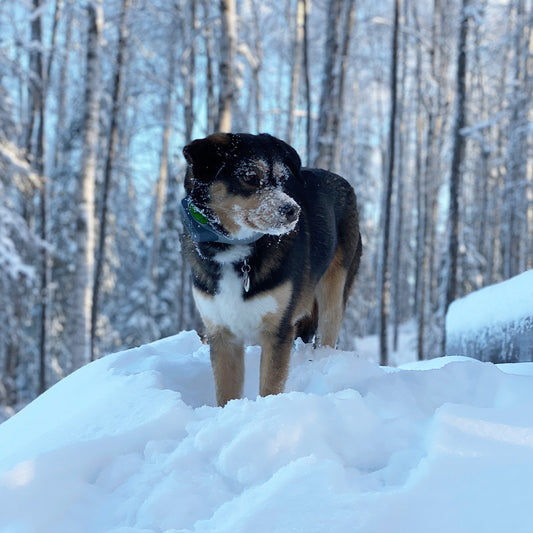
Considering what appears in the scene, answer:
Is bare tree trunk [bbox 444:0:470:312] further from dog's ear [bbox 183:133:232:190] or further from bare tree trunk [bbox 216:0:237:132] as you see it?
dog's ear [bbox 183:133:232:190]

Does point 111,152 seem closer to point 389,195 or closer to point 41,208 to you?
point 41,208

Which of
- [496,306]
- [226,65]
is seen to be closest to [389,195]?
[226,65]

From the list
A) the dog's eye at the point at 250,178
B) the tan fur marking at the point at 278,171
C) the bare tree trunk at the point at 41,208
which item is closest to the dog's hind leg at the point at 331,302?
the tan fur marking at the point at 278,171

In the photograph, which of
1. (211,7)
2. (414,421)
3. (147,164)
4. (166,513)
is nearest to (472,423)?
(414,421)

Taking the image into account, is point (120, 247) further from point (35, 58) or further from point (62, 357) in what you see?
point (35, 58)

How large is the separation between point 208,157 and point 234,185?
0.69 ft

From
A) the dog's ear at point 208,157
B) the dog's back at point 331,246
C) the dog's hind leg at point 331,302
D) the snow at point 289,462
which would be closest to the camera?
the snow at point 289,462

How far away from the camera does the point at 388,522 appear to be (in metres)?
1.66

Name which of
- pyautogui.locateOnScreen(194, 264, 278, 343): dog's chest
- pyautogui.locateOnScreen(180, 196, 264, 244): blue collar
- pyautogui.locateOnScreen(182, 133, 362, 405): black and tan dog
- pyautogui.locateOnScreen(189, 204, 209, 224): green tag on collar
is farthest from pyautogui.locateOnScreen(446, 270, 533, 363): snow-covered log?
pyautogui.locateOnScreen(189, 204, 209, 224): green tag on collar

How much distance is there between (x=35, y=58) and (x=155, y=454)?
13.7 meters

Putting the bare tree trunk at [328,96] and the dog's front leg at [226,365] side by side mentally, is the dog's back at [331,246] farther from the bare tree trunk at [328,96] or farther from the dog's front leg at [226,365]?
the bare tree trunk at [328,96]

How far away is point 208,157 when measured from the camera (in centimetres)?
308

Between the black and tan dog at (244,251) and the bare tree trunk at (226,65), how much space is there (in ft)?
17.8

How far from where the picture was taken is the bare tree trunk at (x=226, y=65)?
850 centimetres
